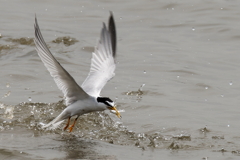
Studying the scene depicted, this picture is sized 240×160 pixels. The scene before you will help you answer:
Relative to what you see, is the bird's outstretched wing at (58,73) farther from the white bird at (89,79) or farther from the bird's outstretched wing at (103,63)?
the bird's outstretched wing at (103,63)

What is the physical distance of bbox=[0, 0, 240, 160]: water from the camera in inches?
275

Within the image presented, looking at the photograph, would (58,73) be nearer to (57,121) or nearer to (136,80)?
(57,121)

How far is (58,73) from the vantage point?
6.87 metres

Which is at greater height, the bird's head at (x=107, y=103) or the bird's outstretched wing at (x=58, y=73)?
the bird's outstretched wing at (x=58, y=73)

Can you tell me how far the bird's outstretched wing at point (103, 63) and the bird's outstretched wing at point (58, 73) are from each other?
0.44 metres

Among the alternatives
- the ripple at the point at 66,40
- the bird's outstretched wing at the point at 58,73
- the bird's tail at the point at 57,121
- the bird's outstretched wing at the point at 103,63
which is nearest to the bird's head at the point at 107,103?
the bird's outstretched wing at the point at 58,73

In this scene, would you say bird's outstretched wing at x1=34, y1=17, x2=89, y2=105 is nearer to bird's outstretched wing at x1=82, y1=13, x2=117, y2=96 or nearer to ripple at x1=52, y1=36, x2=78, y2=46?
bird's outstretched wing at x1=82, y1=13, x2=117, y2=96

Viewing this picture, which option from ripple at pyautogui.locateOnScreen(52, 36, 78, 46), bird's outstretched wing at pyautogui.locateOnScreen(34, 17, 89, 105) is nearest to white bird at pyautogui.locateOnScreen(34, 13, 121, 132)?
bird's outstretched wing at pyautogui.locateOnScreen(34, 17, 89, 105)

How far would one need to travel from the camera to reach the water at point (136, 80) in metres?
6.97

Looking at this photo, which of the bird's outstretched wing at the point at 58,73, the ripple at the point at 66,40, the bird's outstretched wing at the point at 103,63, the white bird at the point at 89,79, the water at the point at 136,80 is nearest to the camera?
the bird's outstretched wing at the point at 58,73

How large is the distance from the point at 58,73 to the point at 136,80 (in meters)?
4.03

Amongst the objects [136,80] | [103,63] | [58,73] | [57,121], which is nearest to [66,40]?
[136,80]

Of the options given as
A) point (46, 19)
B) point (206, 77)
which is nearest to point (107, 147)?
point (206, 77)

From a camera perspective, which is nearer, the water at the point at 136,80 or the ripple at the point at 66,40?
the water at the point at 136,80
